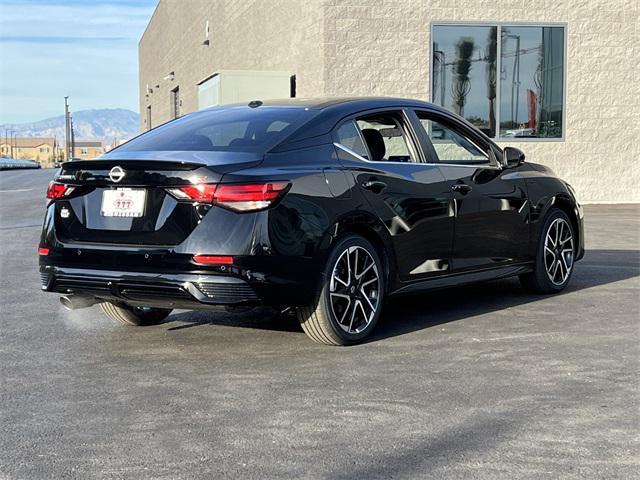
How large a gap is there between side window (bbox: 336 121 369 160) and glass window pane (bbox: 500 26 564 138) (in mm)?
13946

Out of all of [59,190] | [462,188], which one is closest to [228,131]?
[59,190]

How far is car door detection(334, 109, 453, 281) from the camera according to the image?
241 inches

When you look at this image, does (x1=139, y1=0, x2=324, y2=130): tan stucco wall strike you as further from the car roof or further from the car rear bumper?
the car rear bumper

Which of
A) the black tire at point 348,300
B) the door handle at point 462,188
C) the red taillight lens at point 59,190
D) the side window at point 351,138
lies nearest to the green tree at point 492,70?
the door handle at point 462,188

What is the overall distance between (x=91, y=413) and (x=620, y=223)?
12.5m

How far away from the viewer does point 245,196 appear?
17.5 ft

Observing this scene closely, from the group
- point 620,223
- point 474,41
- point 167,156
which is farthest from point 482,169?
point 474,41

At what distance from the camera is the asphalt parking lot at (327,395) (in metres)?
3.79

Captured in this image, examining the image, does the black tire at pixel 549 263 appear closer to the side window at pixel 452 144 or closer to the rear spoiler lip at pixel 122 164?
the side window at pixel 452 144

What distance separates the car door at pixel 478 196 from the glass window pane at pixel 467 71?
12.4 meters

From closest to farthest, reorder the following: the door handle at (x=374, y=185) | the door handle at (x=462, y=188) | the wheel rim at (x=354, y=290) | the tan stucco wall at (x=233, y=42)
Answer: the wheel rim at (x=354, y=290), the door handle at (x=374, y=185), the door handle at (x=462, y=188), the tan stucco wall at (x=233, y=42)

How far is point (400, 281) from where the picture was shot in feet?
20.8

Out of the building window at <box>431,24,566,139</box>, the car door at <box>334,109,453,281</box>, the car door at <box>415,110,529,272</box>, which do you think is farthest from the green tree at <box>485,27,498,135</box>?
the car door at <box>334,109,453,281</box>

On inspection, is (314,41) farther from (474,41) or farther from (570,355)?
(570,355)
